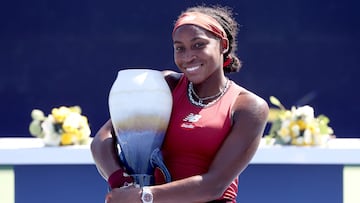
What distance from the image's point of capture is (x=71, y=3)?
631cm

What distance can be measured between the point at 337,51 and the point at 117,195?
4.64 metres

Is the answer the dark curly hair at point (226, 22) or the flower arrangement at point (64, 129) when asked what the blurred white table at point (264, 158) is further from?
the dark curly hair at point (226, 22)

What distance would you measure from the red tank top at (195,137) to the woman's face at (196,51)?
0.31ft

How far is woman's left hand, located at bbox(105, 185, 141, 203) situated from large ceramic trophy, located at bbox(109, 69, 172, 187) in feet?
0.29

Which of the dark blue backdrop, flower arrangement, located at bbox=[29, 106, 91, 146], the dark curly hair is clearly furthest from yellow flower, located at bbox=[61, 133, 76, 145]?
the dark blue backdrop

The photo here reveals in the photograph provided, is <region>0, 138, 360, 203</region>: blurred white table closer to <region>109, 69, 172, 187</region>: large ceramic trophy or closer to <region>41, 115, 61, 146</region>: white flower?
<region>41, 115, 61, 146</region>: white flower

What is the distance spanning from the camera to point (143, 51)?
21.0 feet

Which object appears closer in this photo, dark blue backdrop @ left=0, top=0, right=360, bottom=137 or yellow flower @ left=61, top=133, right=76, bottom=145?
yellow flower @ left=61, top=133, right=76, bottom=145

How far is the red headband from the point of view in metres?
2.14

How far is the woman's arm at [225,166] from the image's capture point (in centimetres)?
205

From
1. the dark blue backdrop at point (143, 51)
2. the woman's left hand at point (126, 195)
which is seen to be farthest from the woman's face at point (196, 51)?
the dark blue backdrop at point (143, 51)

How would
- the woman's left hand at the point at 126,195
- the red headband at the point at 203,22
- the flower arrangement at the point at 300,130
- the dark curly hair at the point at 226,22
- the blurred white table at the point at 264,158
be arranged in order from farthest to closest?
the flower arrangement at the point at 300,130 → the blurred white table at the point at 264,158 → the dark curly hair at the point at 226,22 → the red headband at the point at 203,22 → the woman's left hand at the point at 126,195

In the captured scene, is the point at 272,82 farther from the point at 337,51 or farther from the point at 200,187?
the point at 200,187

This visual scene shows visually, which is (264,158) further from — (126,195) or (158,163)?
(126,195)
